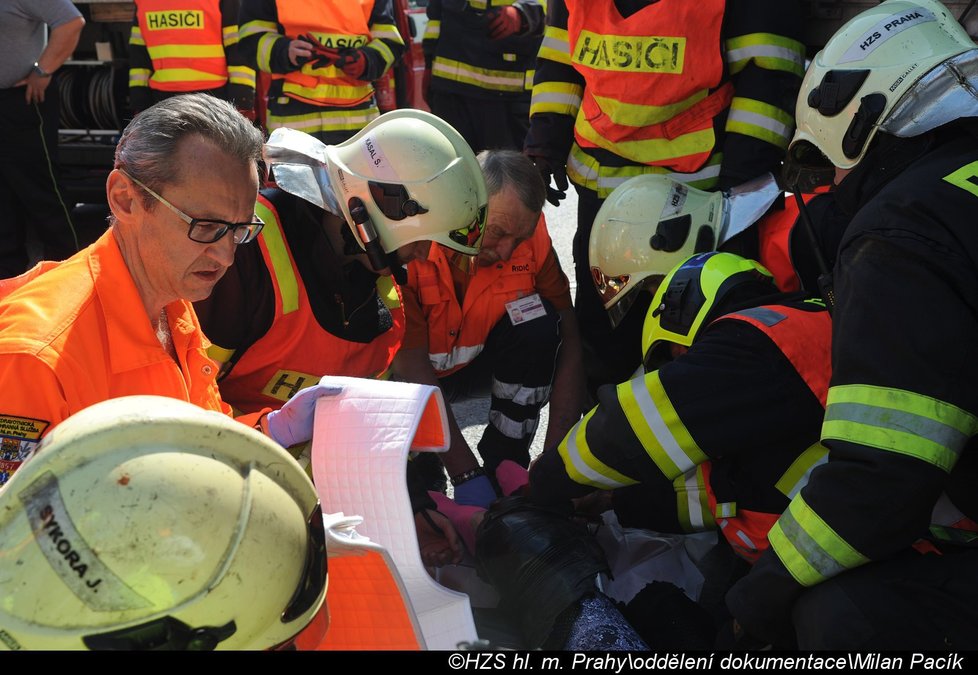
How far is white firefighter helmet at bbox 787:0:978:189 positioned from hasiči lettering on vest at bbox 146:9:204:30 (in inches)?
152

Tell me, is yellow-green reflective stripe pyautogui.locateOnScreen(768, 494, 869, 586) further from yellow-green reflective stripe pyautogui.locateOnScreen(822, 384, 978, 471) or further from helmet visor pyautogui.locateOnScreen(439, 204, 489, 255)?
helmet visor pyautogui.locateOnScreen(439, 204, 489, 255)

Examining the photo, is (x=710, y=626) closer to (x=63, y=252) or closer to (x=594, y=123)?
(x=594, y=123)

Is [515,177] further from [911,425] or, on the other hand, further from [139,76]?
[139,76]

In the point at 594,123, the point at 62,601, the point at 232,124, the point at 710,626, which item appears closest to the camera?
the point at 62,601

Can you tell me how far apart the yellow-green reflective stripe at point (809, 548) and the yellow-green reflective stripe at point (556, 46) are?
2.34 m

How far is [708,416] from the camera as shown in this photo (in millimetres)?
2285

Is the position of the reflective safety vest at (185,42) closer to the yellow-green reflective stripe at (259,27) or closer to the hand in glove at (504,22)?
the yellow-green reflective stripe at (259,27)

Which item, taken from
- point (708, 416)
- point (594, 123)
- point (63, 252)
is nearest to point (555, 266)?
point (594, 123)

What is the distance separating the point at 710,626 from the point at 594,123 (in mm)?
1910

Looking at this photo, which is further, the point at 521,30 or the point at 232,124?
the point at 521,30

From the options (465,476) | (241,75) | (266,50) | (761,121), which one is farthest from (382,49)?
(465,476)

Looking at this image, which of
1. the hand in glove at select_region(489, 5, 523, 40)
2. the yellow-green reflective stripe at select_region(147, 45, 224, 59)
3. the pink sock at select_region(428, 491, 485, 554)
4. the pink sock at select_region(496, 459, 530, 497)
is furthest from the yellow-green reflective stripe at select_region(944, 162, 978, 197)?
the yellow-green reflective stripe at select_region(147, 45, 224, 59)

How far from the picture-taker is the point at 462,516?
2961 mm

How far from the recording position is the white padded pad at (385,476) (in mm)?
1792
